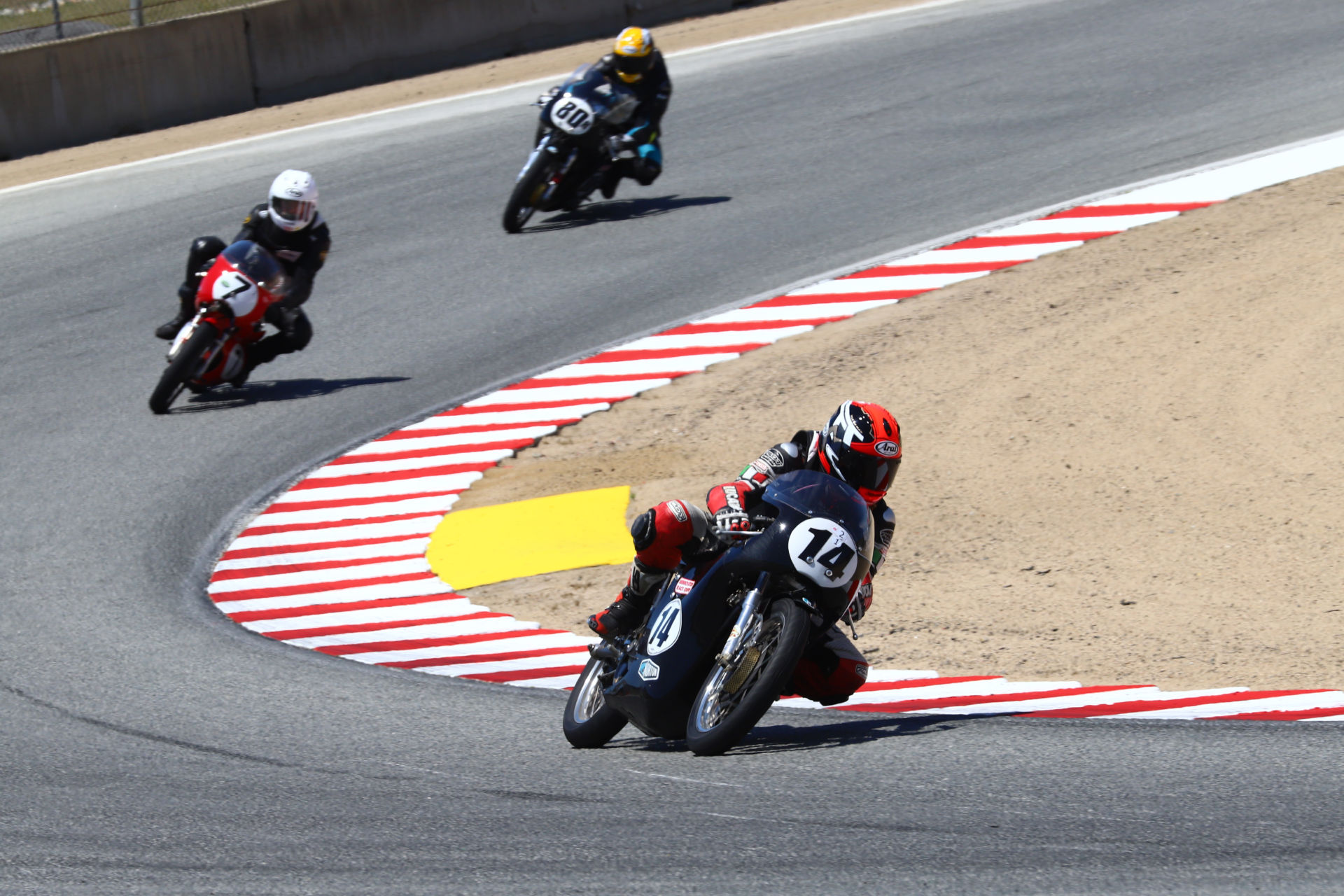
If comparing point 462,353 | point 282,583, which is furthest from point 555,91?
point 282,583

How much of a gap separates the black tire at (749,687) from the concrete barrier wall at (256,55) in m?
17.1

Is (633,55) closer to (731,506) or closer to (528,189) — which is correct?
(528,189)

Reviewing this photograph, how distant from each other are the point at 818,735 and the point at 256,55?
17.8 m

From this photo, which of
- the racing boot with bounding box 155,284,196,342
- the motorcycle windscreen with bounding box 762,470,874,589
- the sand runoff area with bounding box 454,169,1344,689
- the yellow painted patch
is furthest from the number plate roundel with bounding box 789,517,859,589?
the racing boot with bounding box 155,284,196,342

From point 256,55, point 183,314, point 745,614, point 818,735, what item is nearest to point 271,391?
point 183,314

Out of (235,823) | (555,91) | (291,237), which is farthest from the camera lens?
(555,91)

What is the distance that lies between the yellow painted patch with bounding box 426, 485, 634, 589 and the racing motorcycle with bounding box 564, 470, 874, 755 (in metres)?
4.06

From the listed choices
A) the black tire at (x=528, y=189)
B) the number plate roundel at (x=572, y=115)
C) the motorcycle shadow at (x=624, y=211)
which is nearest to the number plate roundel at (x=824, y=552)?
the number plate roundel at (x=572, y=115)

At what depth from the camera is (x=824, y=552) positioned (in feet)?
20.9

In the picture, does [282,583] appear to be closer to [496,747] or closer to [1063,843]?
[496,747]

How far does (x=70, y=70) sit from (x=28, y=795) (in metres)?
16.8

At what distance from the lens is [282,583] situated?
1048cm

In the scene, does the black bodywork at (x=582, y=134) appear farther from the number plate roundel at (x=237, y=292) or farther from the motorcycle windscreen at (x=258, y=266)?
the number plate roundel at (x=237, y=292)

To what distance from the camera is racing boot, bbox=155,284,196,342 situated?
532 inches
